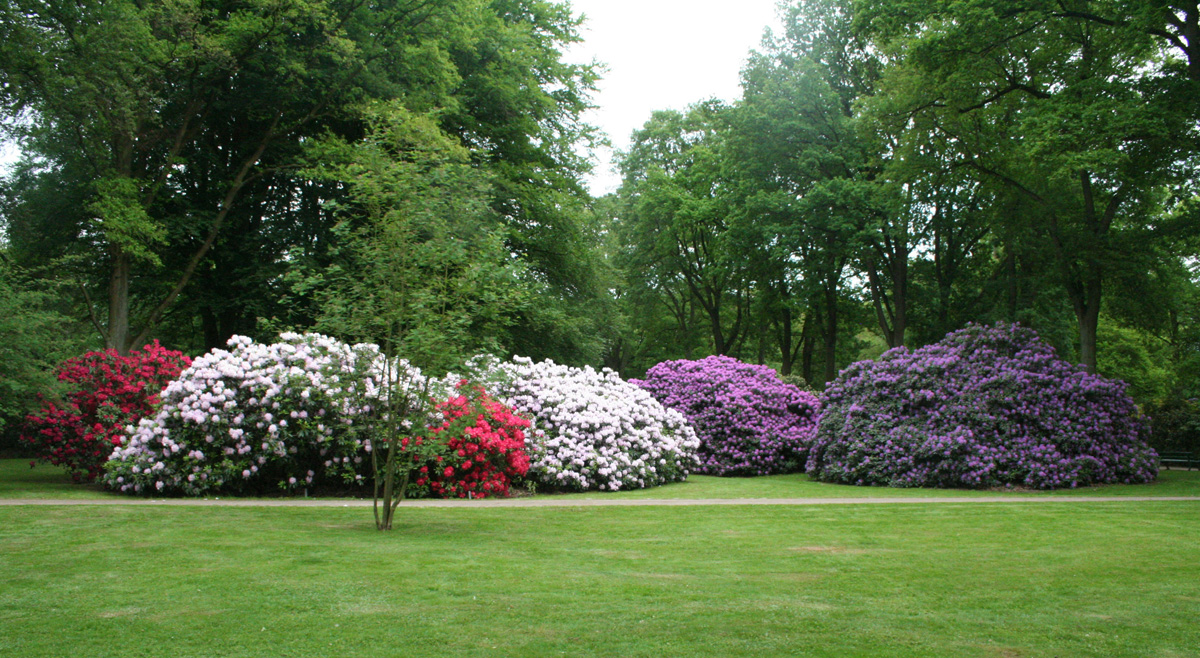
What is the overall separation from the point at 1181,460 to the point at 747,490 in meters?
15.0

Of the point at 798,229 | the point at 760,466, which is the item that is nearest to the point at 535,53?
the point at 798,229

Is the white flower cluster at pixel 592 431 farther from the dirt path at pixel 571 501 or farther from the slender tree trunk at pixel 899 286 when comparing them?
the slender tree trunk at pixel 899 286

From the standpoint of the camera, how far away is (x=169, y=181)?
21891 mm

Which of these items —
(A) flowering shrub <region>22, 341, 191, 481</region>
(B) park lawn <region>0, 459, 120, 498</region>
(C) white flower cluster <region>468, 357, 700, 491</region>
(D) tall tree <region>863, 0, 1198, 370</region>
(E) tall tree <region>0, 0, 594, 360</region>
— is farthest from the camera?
(E) tall tree <region>0, 0, 594, 360</region>

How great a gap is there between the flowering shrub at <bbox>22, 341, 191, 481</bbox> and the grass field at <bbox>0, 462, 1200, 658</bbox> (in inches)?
163

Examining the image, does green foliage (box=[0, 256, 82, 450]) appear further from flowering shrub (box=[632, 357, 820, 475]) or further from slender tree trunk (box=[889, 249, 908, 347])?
slender tree trunk (box=[889, 249, 908, 347])

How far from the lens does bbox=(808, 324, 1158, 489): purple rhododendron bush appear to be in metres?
15.2

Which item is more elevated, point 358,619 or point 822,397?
point 822,397

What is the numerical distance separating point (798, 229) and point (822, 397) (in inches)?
372

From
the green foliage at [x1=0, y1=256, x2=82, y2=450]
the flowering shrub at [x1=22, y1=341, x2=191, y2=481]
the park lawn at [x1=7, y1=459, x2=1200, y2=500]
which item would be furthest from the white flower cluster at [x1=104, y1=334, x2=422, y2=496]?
the green foliage at [x1=0, y1=256, x2=82, y2=450]

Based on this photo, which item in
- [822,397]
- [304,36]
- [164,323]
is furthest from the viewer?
[164,323]

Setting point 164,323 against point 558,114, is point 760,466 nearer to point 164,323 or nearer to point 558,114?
point 558,114

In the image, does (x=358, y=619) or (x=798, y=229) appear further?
(x=798, y=229)

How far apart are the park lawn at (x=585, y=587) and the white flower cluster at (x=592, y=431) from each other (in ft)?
15.6
